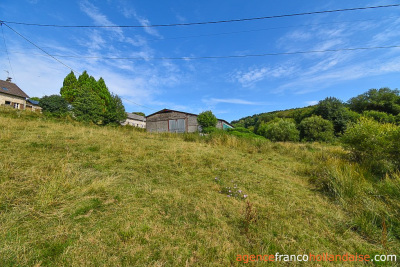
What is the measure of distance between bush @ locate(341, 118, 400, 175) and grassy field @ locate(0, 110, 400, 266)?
5.72 ft

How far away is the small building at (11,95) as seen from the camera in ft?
69.9

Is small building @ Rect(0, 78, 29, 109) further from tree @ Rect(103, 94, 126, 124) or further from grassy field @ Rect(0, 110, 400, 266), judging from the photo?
grassy field @ Rect(0, 110, 400, 266)

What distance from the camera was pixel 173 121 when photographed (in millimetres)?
22484

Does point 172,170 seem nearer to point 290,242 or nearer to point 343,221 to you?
point 290,242

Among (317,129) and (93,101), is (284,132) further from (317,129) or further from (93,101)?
(93,101)

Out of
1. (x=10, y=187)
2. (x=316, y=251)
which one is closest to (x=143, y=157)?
(x=10, y=187)

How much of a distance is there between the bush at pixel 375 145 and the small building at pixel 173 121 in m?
16.8

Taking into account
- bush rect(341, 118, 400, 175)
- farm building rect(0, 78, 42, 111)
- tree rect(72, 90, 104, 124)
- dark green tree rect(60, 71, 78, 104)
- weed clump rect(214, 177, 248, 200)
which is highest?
dark green tree rect(60, 71, 78, 104)

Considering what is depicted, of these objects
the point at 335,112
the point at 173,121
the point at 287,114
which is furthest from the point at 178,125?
the point at 287,114

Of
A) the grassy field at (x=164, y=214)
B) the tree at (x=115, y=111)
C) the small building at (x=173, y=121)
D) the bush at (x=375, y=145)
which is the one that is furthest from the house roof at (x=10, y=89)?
the bush at (x=375, y=145)

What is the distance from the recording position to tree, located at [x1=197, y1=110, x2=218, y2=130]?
20.4 metres

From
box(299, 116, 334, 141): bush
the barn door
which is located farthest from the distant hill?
the barn door

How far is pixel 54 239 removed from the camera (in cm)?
164

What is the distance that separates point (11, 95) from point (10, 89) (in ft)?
4.78
